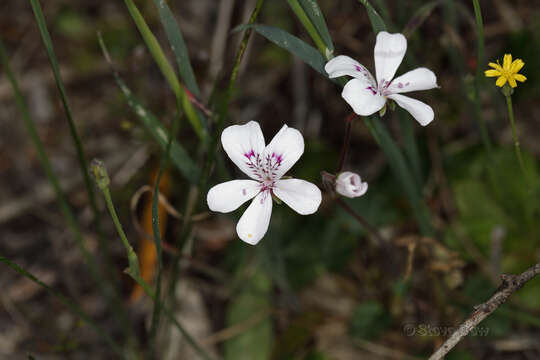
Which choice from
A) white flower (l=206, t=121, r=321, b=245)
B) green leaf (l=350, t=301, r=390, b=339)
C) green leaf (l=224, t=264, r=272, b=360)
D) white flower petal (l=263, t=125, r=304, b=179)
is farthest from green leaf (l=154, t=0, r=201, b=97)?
green leaf (l=350, t=301, r=390, b=339)

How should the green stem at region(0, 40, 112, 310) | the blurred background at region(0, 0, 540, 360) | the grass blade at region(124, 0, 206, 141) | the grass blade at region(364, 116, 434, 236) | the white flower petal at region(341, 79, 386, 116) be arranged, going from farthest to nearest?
1. the blurred background at region(0, 0, 540, 360)
2. the green stem at region(0, 40, 112, 310)
3. the grass blade at region(364, 116, 434, 236)
4. the grass blade at region(124, 0, 206, 141)
5. the white flower petal at region(341, 79, 386, 116)

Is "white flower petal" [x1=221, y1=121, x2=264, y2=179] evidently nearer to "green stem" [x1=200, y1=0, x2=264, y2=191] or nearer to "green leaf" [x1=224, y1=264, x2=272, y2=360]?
"green stem" [x1=200, y1=0, x2=264, y2=191]

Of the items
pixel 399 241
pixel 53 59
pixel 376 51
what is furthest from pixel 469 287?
pixel 53 59

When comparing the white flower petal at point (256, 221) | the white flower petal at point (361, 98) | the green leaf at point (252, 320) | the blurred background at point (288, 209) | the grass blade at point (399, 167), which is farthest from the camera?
the green leaf at point (252, 320)

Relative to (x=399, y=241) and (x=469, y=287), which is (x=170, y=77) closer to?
(x=399, y=241)

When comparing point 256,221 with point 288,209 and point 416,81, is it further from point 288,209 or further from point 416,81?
point 288,209

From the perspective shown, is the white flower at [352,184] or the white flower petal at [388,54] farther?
the white flower petal at [388,54]

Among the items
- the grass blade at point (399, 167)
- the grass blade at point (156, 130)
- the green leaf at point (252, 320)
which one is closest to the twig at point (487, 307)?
the grass blade at point (399, 167)

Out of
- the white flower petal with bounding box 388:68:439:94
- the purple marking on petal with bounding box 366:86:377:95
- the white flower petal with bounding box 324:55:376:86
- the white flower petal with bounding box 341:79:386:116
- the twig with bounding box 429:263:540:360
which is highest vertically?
the white flower petal with bounding box 388:68:439:94

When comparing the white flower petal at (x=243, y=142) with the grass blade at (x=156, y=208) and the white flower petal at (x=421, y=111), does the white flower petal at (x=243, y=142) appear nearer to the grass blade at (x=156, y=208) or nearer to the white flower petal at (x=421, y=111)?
the grass blade at (x=156, y=208)
